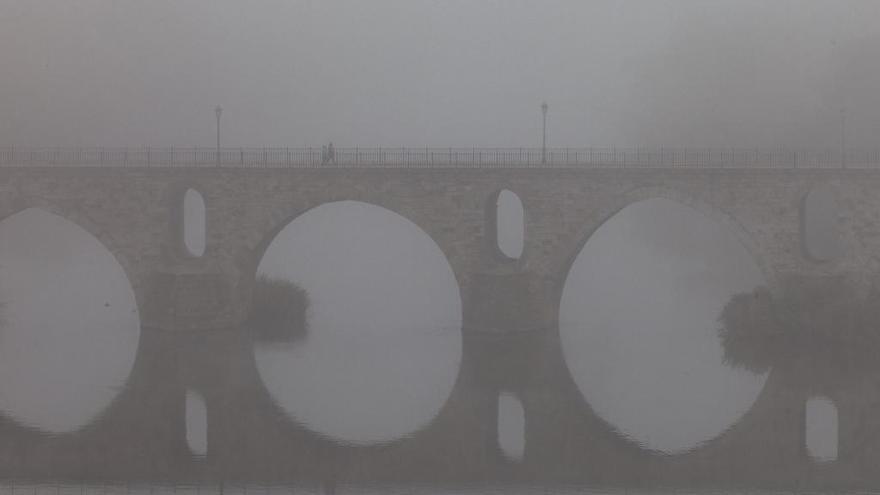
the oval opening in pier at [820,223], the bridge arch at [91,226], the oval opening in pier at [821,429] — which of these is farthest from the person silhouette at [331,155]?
the oval opening in pier at [820,223]

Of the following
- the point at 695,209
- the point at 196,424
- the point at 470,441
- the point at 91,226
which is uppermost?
the point at 695,209

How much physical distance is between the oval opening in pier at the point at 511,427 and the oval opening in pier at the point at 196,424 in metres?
8.17

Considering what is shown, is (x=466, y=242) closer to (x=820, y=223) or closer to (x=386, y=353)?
(x=386, y=353)

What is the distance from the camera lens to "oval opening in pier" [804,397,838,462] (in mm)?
30184

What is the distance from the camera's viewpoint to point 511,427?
3331 centimetres

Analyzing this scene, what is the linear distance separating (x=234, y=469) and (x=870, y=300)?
29.1 m

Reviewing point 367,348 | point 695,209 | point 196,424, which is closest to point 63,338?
Result: point 367,348

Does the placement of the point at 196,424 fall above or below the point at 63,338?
below

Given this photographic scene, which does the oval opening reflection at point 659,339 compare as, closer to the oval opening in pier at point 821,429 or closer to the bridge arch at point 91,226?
the oval opening in pier at point 821,429

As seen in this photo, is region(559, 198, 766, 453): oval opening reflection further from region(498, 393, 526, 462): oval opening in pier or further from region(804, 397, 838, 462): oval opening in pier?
region(498, 393, 526, 462): oval opening in pier

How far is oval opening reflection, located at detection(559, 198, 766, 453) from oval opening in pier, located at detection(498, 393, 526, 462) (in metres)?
2.50

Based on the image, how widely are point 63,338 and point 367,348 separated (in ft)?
43.6

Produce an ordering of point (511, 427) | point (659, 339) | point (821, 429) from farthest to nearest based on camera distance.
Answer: point (659, 339)
point (511, 427)
point (821, 429)

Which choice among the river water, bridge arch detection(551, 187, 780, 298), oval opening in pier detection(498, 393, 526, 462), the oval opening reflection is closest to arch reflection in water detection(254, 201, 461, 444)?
the river water
